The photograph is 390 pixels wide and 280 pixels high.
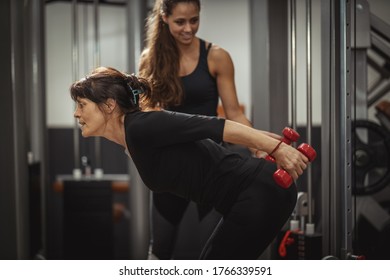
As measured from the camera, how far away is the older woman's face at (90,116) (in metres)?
1.38

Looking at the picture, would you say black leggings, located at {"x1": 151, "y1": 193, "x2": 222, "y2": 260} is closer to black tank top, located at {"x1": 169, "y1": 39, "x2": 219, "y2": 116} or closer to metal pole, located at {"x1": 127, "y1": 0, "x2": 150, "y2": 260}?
black tank top, located at {"x1": 169, "y1": 39, "x2": 219, "y2": 116}

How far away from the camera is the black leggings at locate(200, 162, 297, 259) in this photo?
4.36ft

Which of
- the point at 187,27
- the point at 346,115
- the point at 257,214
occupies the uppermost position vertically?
the point at 187,27

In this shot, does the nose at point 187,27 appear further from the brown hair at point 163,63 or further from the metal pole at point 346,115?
the metal pole at point 346,115

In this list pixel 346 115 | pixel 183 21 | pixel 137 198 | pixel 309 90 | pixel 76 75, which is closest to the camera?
pixel 183 21

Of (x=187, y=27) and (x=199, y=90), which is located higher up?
(x=187, y=27)

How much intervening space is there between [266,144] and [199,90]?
1.37 ft

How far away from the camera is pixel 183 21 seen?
62.3 inches

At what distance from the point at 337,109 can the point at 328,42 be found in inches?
9.0

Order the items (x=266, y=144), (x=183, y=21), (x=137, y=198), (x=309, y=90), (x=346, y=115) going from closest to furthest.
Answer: (x=266, y=144) < (x=183, y=21) < (x=346, y=115) < (x=309, y=90) < (x=137, y=198)

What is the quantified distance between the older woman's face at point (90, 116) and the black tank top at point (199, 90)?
281mm

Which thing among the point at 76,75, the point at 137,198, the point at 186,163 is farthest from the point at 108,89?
the point at 76,75

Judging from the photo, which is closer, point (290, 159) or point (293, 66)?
point (290, 159)

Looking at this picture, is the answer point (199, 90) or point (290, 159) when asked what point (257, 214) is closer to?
point (290, 159)
